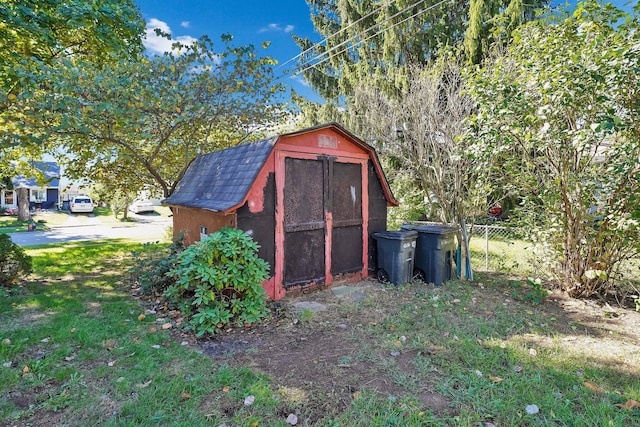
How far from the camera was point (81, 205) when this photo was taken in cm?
2786

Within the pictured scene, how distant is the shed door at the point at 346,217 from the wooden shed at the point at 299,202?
19 millimetres

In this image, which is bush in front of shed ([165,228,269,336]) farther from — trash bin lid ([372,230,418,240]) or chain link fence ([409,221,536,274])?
chain link fence ([409,221,536,274])

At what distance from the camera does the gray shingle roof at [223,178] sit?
507 centimetres

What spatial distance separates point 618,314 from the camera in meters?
4.80

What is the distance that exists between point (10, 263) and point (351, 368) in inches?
263

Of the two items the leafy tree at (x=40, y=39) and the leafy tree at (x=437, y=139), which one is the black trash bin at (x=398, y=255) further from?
the leafy tree at (x=40, y=39)

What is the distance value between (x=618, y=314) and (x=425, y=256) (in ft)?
9.44

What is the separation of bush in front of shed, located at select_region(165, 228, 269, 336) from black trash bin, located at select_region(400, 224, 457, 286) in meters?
3.33

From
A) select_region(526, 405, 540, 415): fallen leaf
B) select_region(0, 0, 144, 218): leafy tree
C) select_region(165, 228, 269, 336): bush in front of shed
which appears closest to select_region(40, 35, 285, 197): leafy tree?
select_region(0, 0, 144, 218): leafy tree

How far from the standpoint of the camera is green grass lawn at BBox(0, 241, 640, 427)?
260 centimetres

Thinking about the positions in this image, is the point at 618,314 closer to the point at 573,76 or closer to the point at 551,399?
the point at 551,399

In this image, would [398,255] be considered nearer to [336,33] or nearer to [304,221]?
[304,221]

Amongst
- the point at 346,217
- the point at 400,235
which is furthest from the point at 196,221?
the point at 400,235

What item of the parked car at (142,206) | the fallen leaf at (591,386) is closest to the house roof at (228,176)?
the fallen leaf at (591,386)
